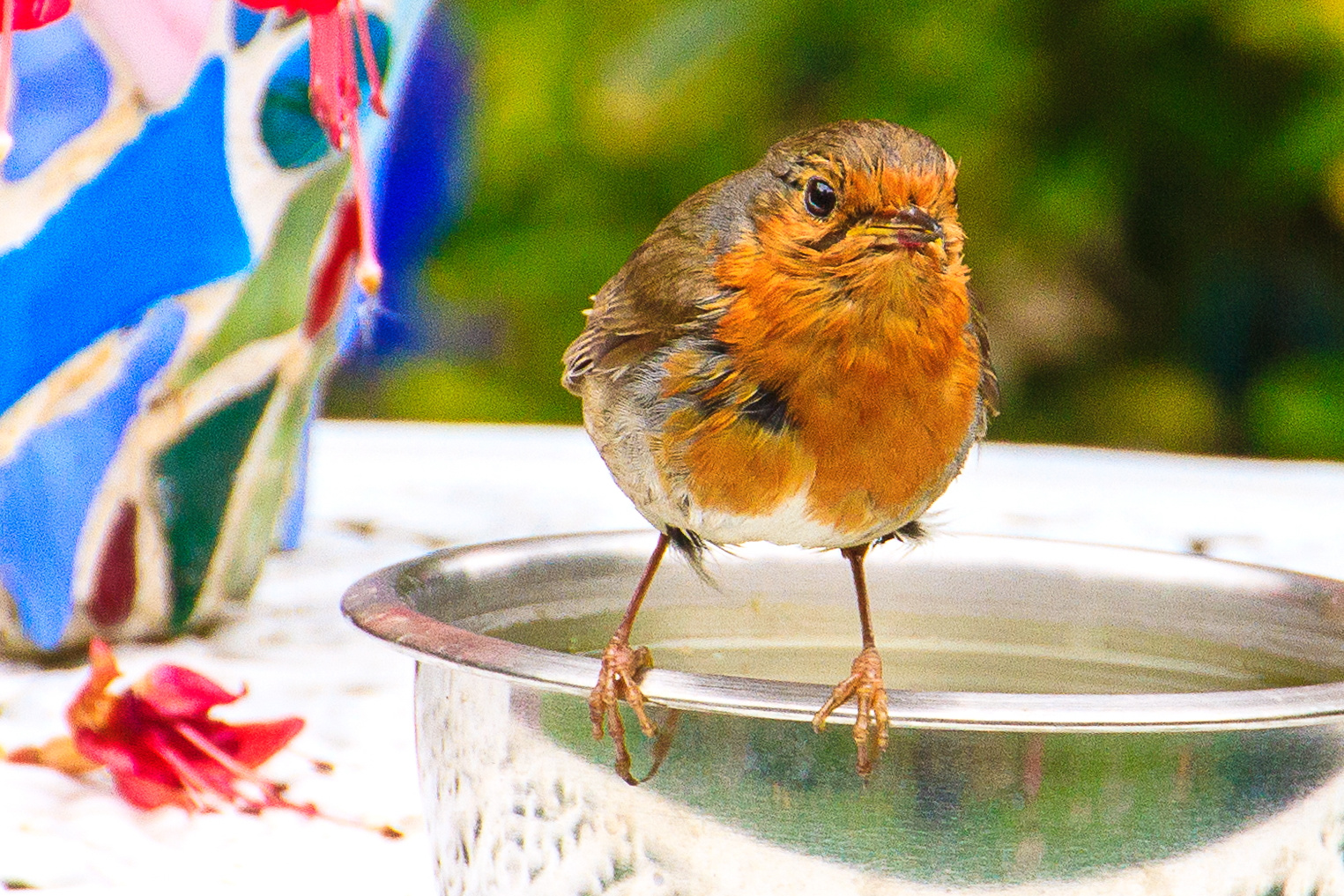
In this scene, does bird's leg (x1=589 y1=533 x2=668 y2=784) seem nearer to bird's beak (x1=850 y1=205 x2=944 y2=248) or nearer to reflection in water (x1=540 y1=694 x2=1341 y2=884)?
reflection in water (x1=540 y1=694 x2=1341 y2=884)

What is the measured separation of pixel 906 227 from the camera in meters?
1.10

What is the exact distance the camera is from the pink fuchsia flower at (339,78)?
50.6 inches

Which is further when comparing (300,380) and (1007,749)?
(300,380)

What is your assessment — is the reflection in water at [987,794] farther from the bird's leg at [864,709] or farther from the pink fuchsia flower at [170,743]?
the pink fuchsia flower at [170,743]

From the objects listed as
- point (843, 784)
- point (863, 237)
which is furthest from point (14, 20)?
point (843, 784)

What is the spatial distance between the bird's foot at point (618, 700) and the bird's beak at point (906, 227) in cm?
31

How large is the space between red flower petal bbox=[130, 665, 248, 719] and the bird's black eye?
581mm

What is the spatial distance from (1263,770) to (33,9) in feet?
3.14

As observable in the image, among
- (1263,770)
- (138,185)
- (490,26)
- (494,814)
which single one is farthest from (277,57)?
(490,26)

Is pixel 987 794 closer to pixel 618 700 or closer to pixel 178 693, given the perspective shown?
pixel 618 700

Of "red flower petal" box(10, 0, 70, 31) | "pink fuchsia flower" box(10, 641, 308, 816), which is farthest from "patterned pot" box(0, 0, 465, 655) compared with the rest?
"pink fuchsia flower" box(10, 641, 308, 816)

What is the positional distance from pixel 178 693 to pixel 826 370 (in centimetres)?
58

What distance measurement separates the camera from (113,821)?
1.33m

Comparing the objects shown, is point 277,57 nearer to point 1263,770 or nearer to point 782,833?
point 782,833
